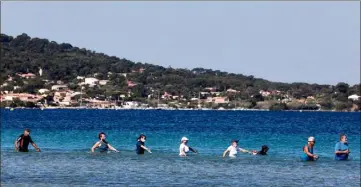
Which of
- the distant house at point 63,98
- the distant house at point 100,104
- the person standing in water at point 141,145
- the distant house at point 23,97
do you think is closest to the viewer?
the person standing in water at point 141,145

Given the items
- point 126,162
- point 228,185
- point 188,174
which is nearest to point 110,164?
point 126,162

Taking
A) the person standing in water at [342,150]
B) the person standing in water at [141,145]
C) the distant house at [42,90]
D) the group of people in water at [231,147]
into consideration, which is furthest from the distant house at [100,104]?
the person standing in water at [342,150]

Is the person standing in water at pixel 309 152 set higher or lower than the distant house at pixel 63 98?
lower

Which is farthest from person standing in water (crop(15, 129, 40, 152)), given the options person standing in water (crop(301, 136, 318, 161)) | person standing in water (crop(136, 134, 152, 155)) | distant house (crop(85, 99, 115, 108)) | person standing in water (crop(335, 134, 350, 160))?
distant house (crop(85, 99, 115, 108))

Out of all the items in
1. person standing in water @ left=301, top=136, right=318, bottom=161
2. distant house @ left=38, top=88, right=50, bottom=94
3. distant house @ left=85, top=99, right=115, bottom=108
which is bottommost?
person standing in water @ left=301, top=136, right=318, bottom=161

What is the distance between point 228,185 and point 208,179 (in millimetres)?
1447

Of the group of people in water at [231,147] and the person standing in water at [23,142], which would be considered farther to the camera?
the person standing in water at [23,142]

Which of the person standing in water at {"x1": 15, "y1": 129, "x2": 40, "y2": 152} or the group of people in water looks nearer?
the group of people in water

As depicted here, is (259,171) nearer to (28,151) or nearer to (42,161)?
(42,161)

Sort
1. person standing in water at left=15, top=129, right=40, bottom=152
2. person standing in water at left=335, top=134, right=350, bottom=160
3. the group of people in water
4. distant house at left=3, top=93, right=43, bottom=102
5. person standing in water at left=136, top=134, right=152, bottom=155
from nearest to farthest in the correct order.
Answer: the group of people in water → person standing in water at left=335, top=134, right=350, bottom=160 → person standing in water at left=15, top=129, right=40, bottom=152 → person standing in water at left=136, top=134, right=152, bottom=155 → distant house at left=3, top=93, right=43, bottom=102

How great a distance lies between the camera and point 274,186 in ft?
83.9

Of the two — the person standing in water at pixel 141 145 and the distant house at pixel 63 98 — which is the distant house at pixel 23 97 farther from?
the person standing in water at pixel 141 145

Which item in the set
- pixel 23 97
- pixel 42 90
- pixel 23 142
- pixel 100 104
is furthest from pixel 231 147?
pixel 100 104

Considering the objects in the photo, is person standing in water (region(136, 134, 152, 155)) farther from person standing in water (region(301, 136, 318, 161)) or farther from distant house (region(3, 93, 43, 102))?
distant house (region(3, 93, 43, 102))
